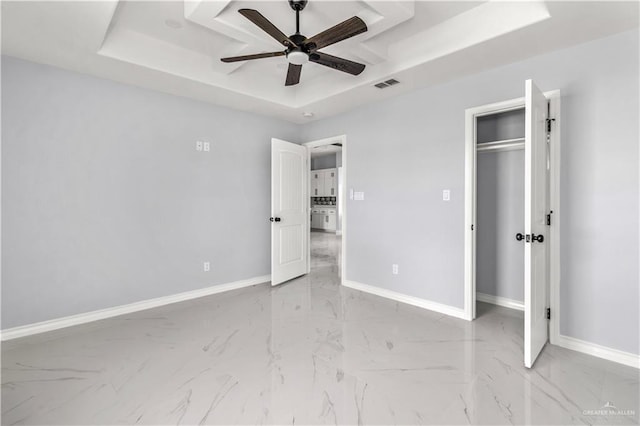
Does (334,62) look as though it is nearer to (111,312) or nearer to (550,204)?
(550,204)

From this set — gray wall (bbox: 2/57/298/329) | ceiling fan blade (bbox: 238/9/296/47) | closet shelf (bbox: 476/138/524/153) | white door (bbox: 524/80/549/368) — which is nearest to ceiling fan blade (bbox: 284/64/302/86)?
ceiling fan blade (bbox: 238/9/296/47)

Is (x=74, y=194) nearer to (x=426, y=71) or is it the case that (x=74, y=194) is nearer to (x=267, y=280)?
(x=267, y=280)

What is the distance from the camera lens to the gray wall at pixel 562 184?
2396mm

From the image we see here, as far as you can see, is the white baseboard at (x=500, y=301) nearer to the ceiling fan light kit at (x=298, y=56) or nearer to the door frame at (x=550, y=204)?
the door frame at (x=550, y=204)

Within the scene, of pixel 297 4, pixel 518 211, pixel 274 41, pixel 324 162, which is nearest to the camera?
pixel 297 4

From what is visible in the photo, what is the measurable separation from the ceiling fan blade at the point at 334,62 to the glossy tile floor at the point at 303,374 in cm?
234

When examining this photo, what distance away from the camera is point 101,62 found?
9.61ft

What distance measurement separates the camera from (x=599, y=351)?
2.48 metres

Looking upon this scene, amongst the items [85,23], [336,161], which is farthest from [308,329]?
[336,161]

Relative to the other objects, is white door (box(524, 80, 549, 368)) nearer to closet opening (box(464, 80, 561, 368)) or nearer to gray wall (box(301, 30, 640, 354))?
closet opening (box(464, 80, 561, 368))

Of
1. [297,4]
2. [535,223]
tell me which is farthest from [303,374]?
[297,4]

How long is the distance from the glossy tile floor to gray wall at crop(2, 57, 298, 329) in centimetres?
49

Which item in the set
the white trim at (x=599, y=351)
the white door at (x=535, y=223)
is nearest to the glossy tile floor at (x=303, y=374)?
the white trim at (x=599, y=351)

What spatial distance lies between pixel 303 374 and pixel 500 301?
8.69 feet
